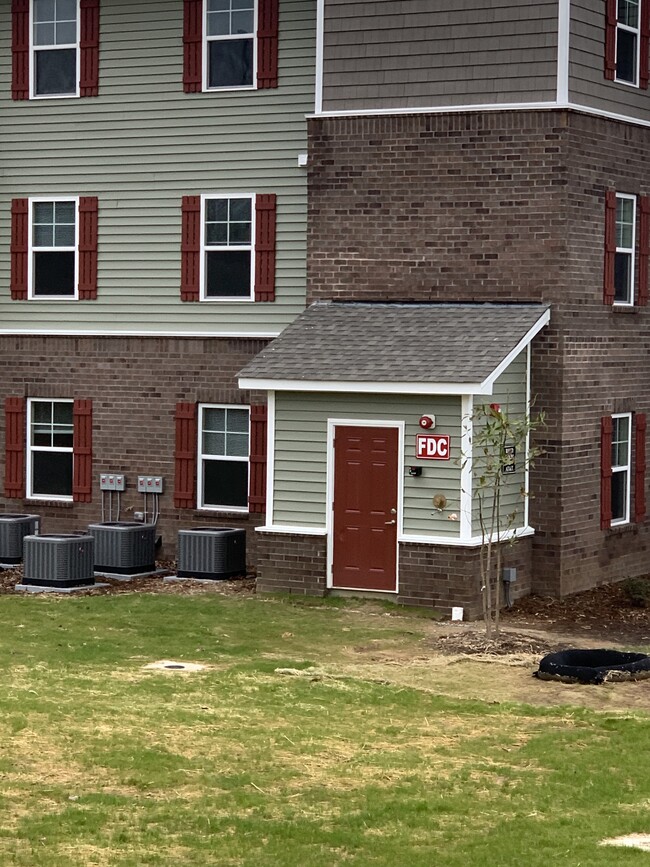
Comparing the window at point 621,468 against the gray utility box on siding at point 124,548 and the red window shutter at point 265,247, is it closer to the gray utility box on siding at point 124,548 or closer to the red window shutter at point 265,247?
the red window shutter at point 265,247

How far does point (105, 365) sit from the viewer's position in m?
25.4

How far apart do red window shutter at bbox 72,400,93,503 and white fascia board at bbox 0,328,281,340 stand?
108 cm

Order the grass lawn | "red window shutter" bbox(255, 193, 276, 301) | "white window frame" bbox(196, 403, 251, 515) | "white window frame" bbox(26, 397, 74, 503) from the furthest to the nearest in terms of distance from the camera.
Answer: "white window frame" bbox(26, 397, 74, 503) → "white window frame" bbox(196, 403, 251, 515) → "red window shutter" bbox(255, 193, 276, 301) → the grass lawn

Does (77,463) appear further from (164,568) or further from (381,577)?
(381,577)

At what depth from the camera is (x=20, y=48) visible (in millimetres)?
25781

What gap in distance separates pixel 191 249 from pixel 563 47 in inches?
255

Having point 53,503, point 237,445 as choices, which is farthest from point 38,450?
point 237,445

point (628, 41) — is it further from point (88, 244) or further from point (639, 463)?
point (88, 244)

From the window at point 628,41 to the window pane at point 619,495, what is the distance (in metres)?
5.70

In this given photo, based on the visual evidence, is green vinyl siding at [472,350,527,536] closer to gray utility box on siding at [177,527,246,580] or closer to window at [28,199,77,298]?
gray utility box on siding at [177,527,246,580]

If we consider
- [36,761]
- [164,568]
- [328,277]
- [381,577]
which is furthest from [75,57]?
Answer: [36,761]

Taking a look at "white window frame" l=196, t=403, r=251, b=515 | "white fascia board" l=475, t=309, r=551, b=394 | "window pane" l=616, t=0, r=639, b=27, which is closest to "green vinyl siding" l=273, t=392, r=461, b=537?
"white fascia board" l=475, t=309, r=551, b=394

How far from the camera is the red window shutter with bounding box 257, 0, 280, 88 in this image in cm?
2403

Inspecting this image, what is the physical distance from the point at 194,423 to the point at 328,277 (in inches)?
130
